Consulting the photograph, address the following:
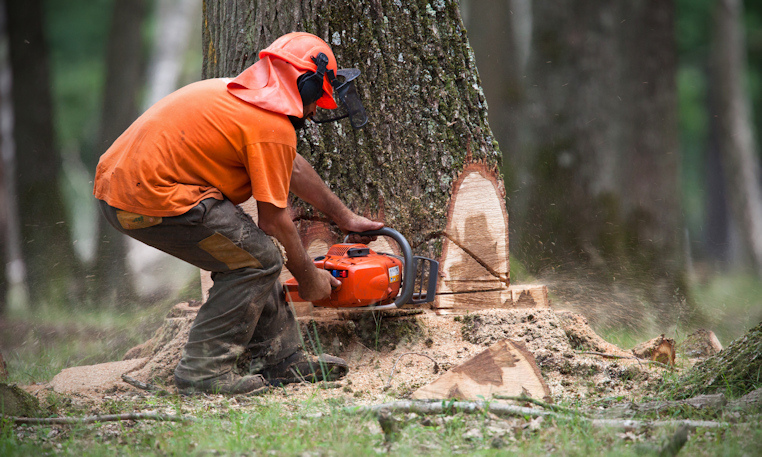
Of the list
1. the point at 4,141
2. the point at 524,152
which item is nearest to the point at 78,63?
the point at 4,141

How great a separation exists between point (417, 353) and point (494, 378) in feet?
2.25

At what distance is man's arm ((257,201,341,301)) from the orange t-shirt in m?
0.09

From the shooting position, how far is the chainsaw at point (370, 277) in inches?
112

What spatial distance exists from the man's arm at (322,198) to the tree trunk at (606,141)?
3959 mm

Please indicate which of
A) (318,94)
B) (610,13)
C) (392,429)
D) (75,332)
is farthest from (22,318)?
(610,13)

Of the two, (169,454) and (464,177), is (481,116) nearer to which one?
(464,177)

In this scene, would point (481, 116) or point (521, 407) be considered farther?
point (481, 116)

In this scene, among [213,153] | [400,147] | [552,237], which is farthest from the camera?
[552,237]

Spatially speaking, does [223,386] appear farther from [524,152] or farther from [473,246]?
[524,152]

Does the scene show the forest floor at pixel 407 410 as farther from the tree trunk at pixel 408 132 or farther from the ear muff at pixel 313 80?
the ear muff at pixel 313 80

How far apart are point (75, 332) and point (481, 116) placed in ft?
14.4

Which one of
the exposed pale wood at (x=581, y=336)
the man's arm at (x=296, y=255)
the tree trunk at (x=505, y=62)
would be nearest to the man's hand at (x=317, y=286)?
the man's arm at (x=296, y=255)

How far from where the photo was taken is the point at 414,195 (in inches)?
132

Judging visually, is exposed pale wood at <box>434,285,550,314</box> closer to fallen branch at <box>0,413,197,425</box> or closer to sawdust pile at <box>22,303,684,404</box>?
sawdust pile at <box>22,303,684,404</box>
